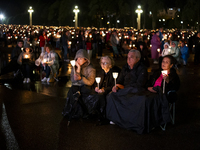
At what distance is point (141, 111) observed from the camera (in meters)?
6.30

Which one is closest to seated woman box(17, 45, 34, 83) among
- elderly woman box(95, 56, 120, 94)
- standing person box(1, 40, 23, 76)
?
standing person box(1, 40, 23, 76)

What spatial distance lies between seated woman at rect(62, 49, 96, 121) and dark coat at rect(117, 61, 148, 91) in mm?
674

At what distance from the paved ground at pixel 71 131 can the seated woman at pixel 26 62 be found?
3.11 metres

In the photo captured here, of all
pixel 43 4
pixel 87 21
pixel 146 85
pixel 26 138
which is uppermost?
pixel 43 4

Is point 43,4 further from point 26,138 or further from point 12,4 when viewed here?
point 26,138

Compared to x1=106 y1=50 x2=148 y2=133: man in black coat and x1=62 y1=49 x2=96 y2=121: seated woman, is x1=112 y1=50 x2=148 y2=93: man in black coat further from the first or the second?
x1=62 y1=49 x2=96 y2=121: seated woman

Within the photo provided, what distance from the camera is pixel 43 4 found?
90.0 meters

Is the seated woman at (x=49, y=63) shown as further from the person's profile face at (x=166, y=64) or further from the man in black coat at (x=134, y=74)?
the person's profile face at (x=166, y=64)

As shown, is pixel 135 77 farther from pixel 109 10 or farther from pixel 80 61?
pixel 109 10

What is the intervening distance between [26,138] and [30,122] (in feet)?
3.54

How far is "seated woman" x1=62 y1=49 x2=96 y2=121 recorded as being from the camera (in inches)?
281

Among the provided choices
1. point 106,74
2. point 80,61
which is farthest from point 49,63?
point 106,74

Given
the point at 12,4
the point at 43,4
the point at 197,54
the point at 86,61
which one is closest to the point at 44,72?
the point at 86,61

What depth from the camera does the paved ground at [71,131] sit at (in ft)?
19.1
